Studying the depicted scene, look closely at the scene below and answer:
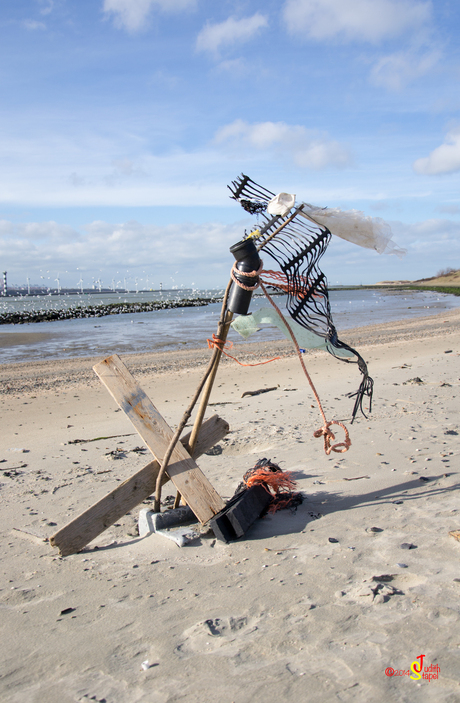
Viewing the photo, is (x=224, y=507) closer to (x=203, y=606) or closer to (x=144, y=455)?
(x=203, y=606)

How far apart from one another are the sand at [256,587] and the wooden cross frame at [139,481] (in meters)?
0.20

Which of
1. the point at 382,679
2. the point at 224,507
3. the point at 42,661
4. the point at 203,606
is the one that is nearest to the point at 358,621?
the point at 382,679

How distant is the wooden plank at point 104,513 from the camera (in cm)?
352

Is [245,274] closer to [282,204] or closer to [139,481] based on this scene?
[282,204]

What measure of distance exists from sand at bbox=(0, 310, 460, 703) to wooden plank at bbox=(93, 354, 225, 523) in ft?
0.98

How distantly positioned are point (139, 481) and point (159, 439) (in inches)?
13.8

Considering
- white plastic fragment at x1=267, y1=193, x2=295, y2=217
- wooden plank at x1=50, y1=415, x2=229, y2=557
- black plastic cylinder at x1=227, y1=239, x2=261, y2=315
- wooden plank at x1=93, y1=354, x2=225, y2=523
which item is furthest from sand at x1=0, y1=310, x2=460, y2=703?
white plastic fragment at x1=267, y1=193, x2=295, y2=217

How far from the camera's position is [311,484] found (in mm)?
4734

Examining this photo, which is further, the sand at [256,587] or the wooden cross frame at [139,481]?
the wooden cross frame at [139,481]

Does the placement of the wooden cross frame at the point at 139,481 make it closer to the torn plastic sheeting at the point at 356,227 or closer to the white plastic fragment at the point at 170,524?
the white plastic fragment at the point at 170,524

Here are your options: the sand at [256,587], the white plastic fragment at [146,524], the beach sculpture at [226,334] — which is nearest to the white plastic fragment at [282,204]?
the beach sculpture at [226,334]

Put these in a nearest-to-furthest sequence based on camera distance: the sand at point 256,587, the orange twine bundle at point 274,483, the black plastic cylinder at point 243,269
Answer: the sand at point 256,587, the black plastic cylinder at point 243,269, the orange twine bundle at point 274,483

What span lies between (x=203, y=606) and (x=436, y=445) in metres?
3.78

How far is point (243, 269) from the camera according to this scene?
354 cm
